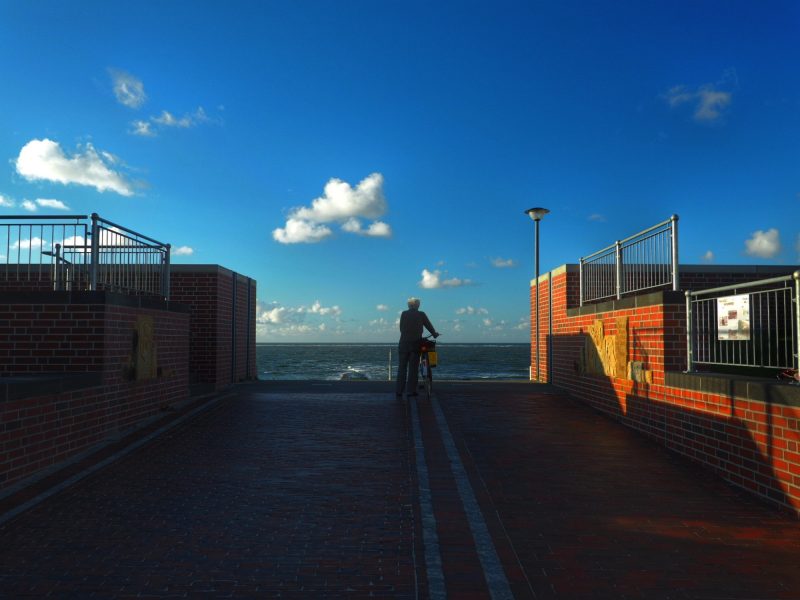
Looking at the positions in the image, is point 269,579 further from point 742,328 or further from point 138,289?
point 138,289

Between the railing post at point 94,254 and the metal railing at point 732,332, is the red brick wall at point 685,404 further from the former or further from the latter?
the railing post at point 94,254

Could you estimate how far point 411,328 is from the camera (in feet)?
42.7

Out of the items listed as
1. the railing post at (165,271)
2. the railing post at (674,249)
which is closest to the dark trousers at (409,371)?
the railing post at (165,271)

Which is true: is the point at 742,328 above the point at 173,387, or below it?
above

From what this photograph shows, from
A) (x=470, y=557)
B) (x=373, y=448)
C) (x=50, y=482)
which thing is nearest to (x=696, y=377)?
(x=373, y=448)

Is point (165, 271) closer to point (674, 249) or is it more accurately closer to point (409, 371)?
point (409, 371)

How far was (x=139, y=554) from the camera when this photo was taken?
15.3 feet

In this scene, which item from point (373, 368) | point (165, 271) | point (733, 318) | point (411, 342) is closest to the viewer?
point (733, 318)

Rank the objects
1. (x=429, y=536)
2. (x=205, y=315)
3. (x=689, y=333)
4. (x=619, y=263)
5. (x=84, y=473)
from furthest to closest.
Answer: (x=205, y=315) → (x=619, y=263) → (x=689, y=333) → (x=84, y=473) → (x=429, y=536)

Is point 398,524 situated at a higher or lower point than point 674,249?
lower

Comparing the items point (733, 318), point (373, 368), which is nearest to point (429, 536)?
point (733, 318)

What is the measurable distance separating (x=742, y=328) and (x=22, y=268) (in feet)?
55.0

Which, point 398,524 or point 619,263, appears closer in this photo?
point 398,524

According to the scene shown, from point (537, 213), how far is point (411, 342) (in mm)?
7166
